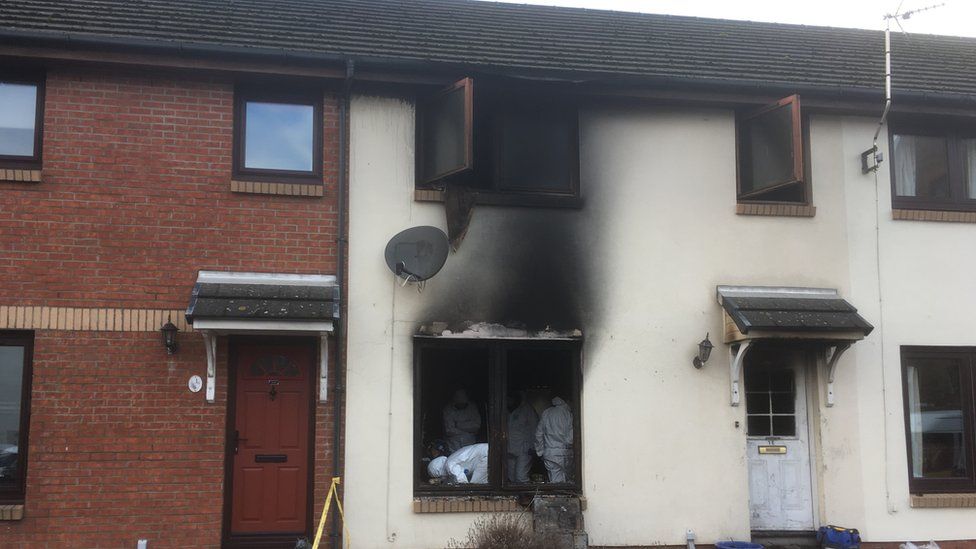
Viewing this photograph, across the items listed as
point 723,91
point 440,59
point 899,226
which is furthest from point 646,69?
point 899,226

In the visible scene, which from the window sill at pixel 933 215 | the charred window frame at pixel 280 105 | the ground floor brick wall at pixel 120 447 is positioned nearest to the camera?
the ground floor brick wall at pixel 120 447

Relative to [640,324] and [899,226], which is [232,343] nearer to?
[640,324]

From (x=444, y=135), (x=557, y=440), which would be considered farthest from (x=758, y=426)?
(x=444, y=135)

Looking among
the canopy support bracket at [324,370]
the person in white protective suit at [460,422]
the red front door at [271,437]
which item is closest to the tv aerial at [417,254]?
the canopy support bracket at [324,370]

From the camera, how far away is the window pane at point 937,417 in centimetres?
972

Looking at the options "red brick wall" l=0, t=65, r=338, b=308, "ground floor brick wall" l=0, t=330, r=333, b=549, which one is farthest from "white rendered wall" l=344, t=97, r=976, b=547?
"ground floor brick wall" l=0, t=330, r=333, b=549

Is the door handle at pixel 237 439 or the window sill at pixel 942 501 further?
the window sill at pixel 942 501

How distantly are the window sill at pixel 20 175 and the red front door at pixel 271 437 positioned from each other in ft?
8.57

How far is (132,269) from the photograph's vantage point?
27.9 ft

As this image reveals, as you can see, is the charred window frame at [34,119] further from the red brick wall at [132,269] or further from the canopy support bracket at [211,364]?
the canopy support bracket at [211,364]

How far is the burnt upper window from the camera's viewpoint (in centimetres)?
914

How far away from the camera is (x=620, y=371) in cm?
928

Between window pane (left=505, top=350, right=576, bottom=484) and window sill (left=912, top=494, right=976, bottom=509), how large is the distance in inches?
155

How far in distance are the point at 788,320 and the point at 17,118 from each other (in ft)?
27.2
